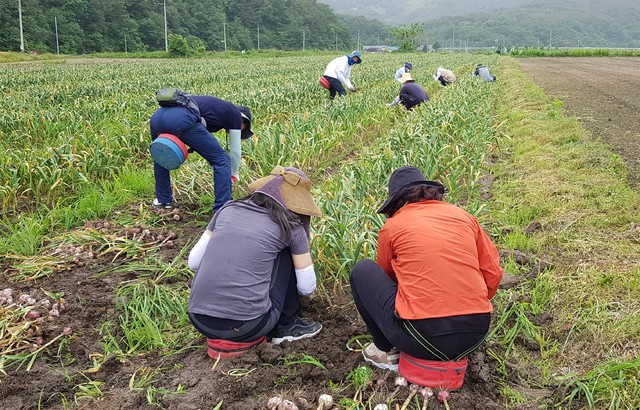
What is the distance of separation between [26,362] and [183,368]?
87cm

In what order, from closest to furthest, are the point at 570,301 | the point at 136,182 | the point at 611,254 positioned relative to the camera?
the point at 570,301, the point at 611,254, the point at 136,182

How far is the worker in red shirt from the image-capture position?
7.06 ft

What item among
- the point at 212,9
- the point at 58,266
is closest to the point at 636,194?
the point at 58,266

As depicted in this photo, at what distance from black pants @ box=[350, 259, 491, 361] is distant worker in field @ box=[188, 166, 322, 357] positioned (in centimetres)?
35

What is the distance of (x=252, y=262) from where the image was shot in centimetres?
242

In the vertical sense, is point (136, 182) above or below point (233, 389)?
above

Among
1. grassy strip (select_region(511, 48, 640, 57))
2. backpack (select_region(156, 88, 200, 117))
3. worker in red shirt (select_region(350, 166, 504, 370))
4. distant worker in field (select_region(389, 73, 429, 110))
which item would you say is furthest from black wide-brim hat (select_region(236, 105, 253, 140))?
grassy strip (select_region(511, 48, 640, 57))

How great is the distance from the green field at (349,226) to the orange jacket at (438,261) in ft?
1.56

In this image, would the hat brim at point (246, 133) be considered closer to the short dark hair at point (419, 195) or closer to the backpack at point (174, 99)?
the backpack at point (174, 99)

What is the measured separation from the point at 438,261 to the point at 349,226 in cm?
133

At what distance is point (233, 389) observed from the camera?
230 cm

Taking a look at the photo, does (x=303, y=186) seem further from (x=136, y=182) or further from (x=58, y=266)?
(x=136, y=182)

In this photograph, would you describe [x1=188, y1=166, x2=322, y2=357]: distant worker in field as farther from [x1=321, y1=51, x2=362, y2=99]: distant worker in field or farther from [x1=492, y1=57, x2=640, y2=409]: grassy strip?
[x1=321, y1=51, x2=362, y2=99]: distant worker in field

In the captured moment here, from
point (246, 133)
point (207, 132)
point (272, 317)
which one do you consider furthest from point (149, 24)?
point (272, 317)
